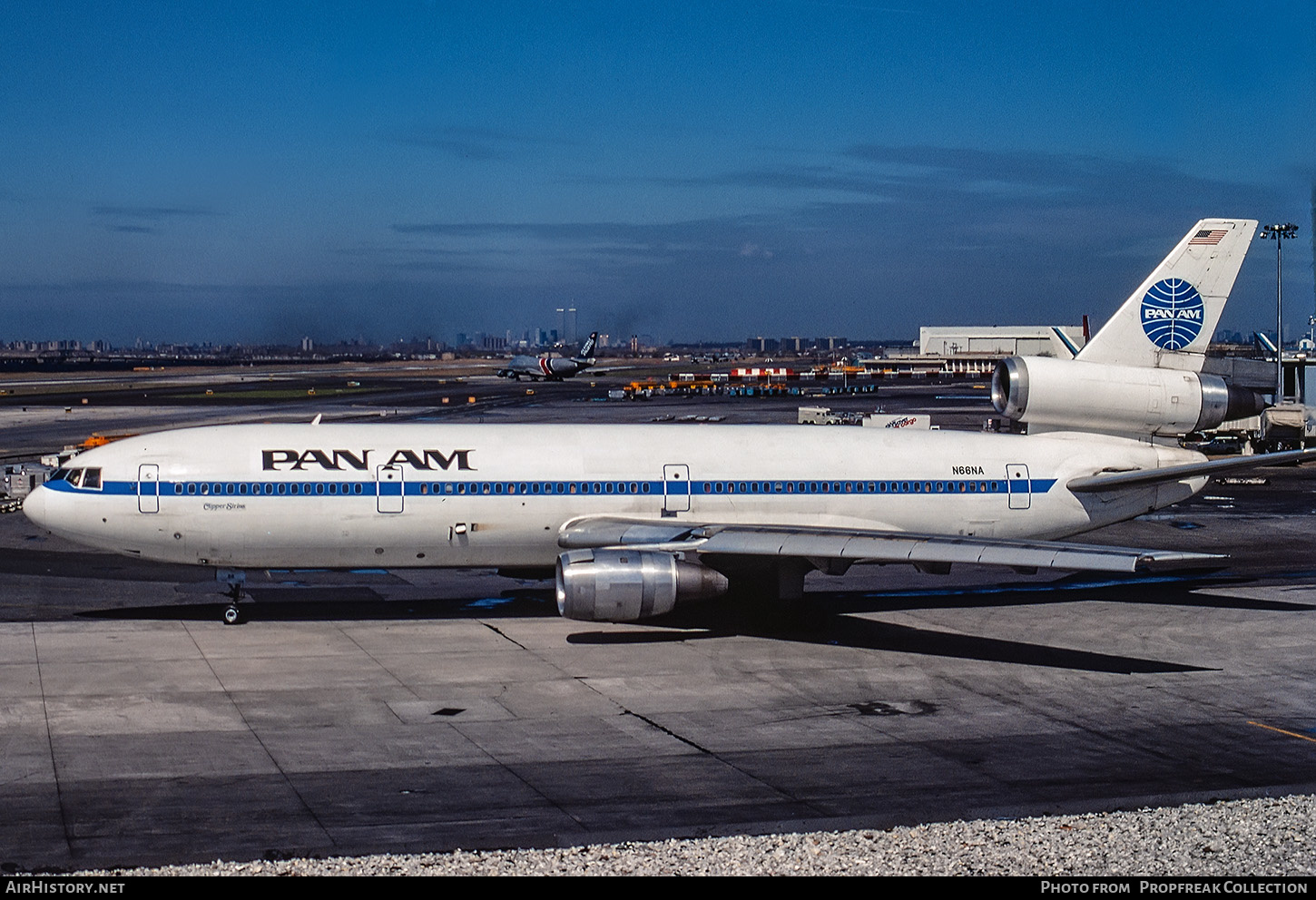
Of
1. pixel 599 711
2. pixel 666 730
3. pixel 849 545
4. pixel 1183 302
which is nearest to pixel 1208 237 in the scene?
pixel 1183 302

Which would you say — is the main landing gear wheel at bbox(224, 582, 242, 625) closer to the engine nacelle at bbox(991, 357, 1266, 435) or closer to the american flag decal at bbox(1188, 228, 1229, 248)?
the engine nacelle at bbox(991, 357, 1266, 435)

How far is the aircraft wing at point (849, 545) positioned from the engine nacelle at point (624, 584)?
34.2 inches

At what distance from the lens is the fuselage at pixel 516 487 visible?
97.3 ft

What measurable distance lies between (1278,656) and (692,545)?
12967 millimetres

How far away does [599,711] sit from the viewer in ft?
76.1

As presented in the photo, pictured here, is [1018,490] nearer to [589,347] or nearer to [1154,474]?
[1154,474]

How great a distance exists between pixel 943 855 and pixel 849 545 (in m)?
12.2

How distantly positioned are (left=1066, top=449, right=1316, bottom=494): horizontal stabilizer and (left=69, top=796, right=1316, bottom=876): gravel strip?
1516 cm

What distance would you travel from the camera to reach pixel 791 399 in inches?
5143

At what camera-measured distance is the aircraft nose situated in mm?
30016

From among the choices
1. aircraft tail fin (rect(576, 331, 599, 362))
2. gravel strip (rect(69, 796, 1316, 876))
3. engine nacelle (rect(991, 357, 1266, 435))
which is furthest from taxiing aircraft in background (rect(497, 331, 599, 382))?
gravel strip (rect(69, 796, 1316, 876))

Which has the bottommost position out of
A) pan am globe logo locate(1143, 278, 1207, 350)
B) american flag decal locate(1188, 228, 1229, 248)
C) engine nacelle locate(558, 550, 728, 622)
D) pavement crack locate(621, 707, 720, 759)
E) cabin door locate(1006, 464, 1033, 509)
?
pavement crack locate(621, 707, 720, 759)

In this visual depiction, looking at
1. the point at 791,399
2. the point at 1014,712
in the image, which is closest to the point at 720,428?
the point at 1014,712
